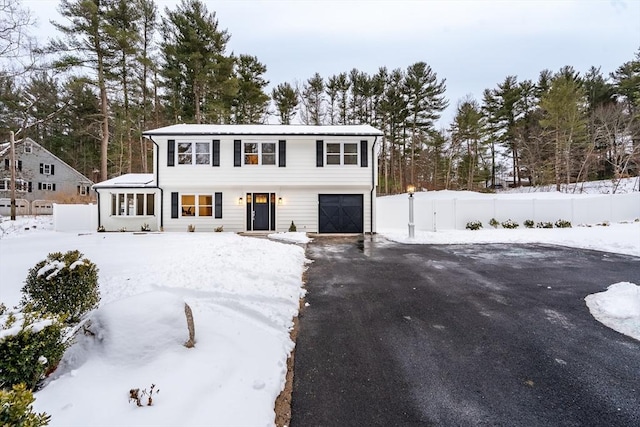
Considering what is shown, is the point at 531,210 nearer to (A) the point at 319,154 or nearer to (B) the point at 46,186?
(A) the point at 319,154

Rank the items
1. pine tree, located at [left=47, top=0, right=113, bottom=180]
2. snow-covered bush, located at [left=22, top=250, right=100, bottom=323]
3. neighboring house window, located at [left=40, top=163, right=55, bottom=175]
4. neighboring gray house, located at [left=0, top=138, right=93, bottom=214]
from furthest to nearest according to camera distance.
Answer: neighboring house window, located at [left=40, top=163, right=55, bottom=175]
neighboring gray house, located at [left=0, top=138, right=93, bottom=214]
pine tree, located at [left=47, top=0, right=113, bottom=180]
snow-covered bush, located at [left=22, top=250, right=100, bottom=323]

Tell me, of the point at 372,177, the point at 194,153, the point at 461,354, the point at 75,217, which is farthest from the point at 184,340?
the point at 75,217

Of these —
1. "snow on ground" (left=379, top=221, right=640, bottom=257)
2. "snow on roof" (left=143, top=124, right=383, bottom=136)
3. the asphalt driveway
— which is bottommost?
the asphalt driveway

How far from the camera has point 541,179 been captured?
27.7 metres

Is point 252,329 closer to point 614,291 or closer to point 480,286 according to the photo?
point 480,286

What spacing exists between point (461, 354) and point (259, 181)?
12.3 m

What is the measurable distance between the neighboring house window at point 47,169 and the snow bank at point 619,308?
42.6 meters

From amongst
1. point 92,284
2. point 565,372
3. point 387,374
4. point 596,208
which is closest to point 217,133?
point 92,284

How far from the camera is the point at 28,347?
7.26ft

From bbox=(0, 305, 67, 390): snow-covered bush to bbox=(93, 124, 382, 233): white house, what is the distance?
1210cm

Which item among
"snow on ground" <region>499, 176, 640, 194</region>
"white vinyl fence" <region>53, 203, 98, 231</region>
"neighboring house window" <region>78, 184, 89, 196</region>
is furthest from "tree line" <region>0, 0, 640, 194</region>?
"white vinyl fence" <region>53, 203, 98, 231</region>

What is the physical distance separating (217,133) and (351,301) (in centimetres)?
1194

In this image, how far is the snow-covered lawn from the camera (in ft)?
7.42

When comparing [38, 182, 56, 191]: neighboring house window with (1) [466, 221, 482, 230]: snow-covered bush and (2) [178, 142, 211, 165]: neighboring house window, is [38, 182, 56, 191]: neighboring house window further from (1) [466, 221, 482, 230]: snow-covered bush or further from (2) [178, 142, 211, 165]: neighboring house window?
(1) [466, 221, 482, 230]: snow-covered bush
